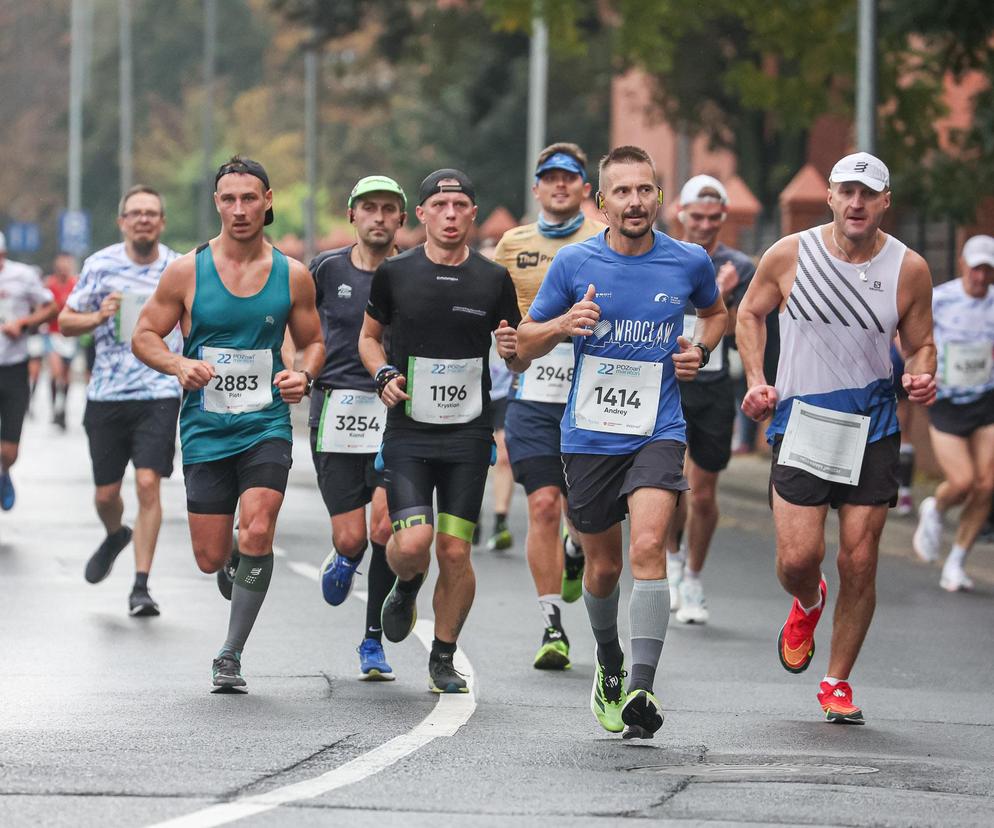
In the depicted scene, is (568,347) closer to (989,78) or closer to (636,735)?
(636,735)

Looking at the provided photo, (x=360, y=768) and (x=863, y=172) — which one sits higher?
(x=863, y=172)

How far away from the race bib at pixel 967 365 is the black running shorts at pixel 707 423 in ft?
7.97

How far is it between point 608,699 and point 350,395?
98.9 inches

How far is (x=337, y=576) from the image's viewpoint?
10500 mm

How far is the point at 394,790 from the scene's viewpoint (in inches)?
275

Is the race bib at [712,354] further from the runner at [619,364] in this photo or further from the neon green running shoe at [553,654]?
the runner at [619,364]

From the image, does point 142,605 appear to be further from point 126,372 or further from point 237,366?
point 237,366

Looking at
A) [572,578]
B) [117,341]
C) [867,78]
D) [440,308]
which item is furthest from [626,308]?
[867,78]

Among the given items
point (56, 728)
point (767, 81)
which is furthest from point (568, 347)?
point (767, 81)

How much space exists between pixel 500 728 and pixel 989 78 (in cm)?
1233

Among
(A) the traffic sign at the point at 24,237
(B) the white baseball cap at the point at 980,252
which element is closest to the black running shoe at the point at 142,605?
(B) the white baseball cap at the point at 980,252

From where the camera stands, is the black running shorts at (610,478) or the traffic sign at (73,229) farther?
the traffic sign at (73,229)

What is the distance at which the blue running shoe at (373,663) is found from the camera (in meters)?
9.56

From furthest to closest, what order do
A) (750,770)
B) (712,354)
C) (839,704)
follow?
(712,354)
(839,704)
(750,770)
